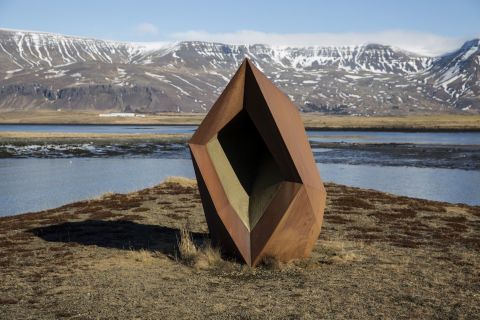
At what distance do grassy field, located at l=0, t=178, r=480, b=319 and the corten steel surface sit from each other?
0.52m

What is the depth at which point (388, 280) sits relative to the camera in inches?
476

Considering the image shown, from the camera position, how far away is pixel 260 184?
14.8 m

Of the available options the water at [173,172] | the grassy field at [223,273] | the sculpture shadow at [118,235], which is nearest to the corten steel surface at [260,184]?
the grassy field at [223,273]

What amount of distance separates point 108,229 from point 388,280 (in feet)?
33.5

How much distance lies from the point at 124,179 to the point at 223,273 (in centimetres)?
3361

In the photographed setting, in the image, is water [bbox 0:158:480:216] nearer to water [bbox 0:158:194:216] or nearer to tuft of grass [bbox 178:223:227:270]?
water [bbox 0:158:194:216]

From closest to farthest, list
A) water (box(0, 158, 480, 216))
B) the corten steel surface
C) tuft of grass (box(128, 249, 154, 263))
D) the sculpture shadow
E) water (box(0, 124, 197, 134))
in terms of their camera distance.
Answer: the corten steel surface
tuft of grass (box(128, 249, 154, 263))
the sculpture shadow
water (box(0, 158, 480, 216))
water (box(0, 124, 197, 134))

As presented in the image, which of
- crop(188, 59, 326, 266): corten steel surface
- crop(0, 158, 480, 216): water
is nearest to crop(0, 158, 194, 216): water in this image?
crop(0, 158, 480, 216): water

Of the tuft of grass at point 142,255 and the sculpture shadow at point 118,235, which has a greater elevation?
the tuft of grass at point 142,255

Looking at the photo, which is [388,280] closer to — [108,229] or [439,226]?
[439,226]

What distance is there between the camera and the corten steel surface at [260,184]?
13484 millimetres

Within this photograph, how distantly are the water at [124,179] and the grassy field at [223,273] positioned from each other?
13605 millimetres

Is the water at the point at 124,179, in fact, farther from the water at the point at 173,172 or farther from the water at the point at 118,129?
the water at the point at 118,129

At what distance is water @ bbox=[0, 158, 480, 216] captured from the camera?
35.4m
